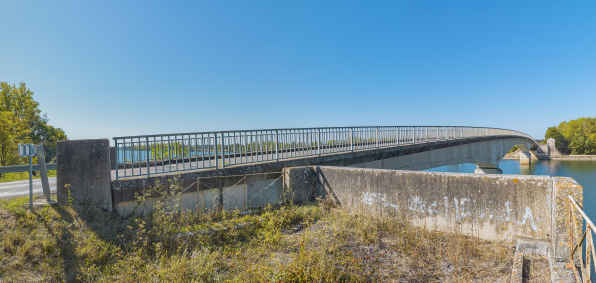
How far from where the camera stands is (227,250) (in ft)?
13.8

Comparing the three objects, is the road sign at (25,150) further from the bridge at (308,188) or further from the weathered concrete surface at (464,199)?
the weathered concrete surface at (464,199)

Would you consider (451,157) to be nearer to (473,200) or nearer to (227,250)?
(473,200)

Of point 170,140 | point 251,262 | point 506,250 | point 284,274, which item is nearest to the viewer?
point 284,274

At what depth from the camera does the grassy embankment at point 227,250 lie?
3271mm

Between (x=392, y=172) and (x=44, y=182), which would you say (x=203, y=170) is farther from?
(x=392, y=172)

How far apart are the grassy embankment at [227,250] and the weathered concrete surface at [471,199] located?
0.99 feet

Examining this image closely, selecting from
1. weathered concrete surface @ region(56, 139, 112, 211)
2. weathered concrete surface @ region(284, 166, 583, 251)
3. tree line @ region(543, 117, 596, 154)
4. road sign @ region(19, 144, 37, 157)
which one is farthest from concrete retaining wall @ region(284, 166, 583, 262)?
tree line @ region(543, 117, 596, 154)

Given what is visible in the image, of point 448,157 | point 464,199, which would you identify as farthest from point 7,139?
point 448,157

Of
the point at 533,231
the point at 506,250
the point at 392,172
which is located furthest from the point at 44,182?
the point at 533,231

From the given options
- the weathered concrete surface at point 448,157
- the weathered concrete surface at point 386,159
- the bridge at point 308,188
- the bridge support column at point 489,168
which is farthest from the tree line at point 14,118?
the bridge support column at point 489,168

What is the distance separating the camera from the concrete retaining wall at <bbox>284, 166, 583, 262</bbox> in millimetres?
3859

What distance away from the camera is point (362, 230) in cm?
480

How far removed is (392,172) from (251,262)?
3.56m

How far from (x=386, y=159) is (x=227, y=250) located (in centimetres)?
1032
